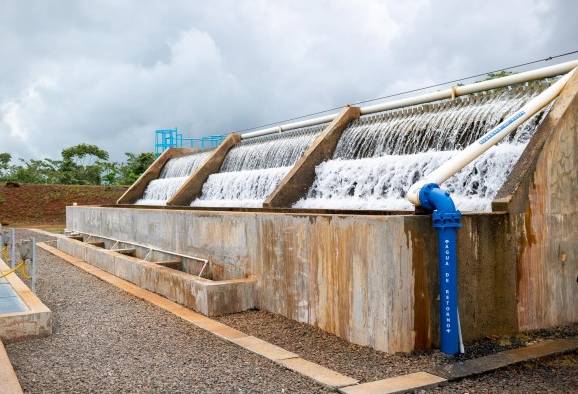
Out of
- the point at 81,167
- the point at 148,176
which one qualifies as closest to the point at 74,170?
the point at 81,167

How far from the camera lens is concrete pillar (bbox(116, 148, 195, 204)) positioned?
73.8ft

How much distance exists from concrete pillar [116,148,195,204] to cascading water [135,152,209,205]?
19 cm

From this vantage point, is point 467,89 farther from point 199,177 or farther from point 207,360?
point 199,177

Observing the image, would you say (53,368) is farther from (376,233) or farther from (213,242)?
(213,242)

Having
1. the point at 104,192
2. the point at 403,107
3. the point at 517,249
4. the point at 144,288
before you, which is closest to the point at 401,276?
the point at 517,249

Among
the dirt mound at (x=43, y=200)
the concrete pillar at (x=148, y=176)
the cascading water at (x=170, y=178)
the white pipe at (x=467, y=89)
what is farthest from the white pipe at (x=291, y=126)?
the dirt mound at (x=43, y=200)

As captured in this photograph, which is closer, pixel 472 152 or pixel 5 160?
pixel 472 152

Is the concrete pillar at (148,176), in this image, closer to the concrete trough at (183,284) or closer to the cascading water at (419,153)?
the concrete trough at (183,284)

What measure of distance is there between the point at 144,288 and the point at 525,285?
233 inches

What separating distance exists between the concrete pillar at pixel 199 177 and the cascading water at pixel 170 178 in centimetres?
178

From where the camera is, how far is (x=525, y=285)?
575 cm

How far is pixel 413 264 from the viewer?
5.02 meters

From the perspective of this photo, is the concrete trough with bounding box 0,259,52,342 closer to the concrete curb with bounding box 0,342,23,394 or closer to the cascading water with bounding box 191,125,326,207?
the concrete curb with bounding box 0,342,23,394

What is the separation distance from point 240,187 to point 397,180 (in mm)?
6878
